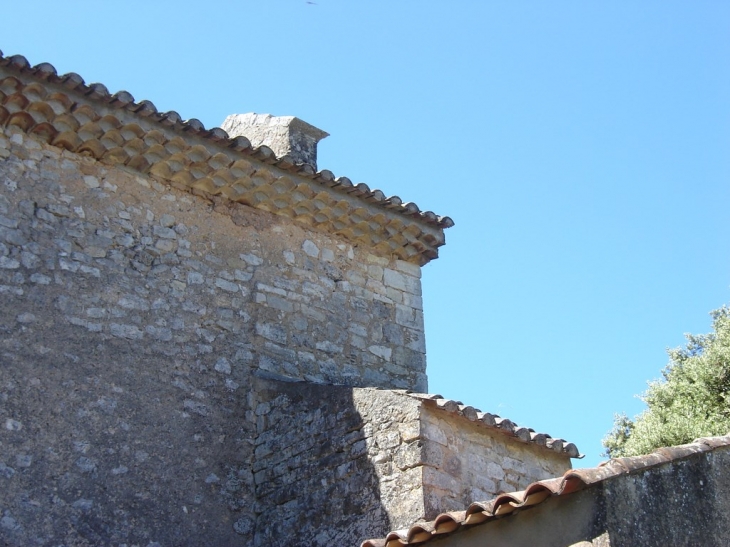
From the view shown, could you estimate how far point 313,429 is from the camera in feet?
24.9

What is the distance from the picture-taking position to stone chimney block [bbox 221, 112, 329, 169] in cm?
972

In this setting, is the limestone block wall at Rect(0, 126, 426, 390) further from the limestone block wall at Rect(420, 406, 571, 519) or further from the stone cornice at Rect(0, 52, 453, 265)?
the limestone block wall at Rect(420, 406, 571, 519)

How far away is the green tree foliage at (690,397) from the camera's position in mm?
13266

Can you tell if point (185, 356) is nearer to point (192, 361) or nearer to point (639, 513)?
point (192, 361)

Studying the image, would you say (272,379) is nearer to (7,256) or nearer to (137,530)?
(137,530)

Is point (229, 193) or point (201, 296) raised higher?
point (229, 193)

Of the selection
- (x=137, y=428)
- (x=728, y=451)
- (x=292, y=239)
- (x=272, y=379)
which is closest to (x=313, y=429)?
(x=272, y=379)

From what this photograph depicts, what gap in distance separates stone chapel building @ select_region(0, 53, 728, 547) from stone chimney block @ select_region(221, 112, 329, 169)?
86 centimetres

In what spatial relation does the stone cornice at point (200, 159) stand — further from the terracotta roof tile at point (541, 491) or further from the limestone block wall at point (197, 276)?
the terracotta roof tile at point (541, 491)

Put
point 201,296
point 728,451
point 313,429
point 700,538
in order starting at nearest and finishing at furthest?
point 700,538, point 728,451, point 313,429, point 201,296

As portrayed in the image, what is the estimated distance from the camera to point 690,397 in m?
13.9

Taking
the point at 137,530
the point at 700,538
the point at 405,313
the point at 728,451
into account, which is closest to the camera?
the point at 700,538

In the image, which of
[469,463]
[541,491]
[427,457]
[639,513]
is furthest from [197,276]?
[639,513]

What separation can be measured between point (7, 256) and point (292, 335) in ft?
7.54
